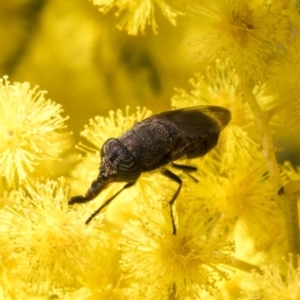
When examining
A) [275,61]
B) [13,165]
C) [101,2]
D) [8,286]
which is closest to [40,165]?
[13,165]

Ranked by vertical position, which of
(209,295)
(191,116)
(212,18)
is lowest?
(209,295)

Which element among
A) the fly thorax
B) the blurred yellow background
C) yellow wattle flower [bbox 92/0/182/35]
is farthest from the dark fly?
the blurred yellow background

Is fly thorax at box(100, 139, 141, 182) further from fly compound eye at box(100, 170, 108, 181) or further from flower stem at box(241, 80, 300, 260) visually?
flower stem at box(241, 80, 300, 260)

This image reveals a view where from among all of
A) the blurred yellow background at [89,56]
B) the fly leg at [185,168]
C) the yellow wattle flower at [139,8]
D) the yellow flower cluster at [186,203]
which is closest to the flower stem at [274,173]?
the yellow flower cluster at [186,203]

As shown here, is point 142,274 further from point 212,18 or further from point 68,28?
point 68,28

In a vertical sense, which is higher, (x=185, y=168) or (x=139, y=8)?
(x=139, y=8)

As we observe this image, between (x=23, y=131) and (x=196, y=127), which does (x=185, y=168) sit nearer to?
(x=196, y=127)

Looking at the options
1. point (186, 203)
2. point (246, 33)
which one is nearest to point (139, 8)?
point (246, 33)
